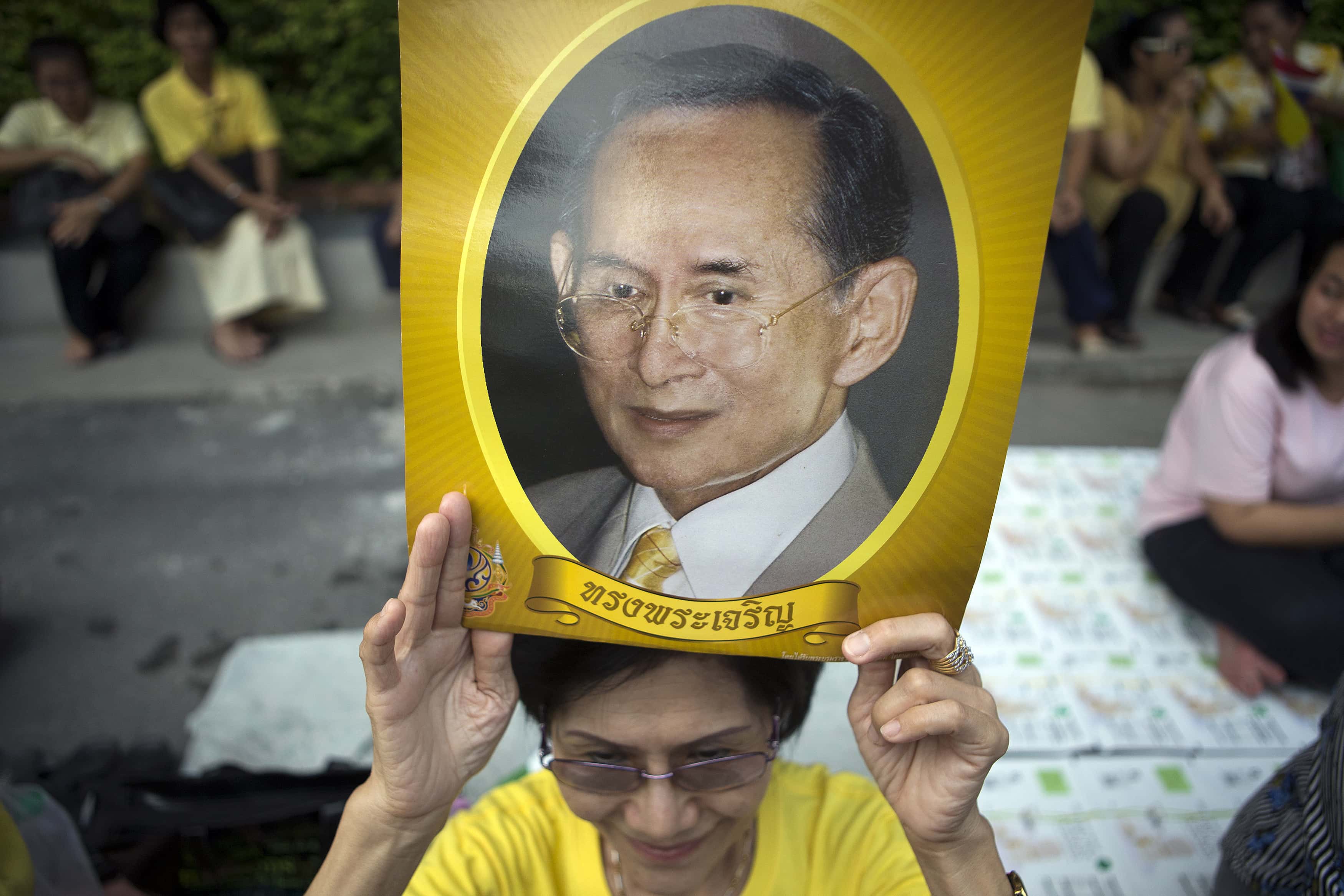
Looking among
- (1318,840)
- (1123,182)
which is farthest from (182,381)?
(1123,182)

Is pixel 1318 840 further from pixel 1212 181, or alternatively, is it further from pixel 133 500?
pixel 1212 181

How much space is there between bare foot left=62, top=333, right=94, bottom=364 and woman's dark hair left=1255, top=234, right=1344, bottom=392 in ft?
15.0

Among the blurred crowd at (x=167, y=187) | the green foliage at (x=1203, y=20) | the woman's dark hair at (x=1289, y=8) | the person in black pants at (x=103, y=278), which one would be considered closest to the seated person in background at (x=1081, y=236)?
the woman's dark hair at (x=1289, y=8)

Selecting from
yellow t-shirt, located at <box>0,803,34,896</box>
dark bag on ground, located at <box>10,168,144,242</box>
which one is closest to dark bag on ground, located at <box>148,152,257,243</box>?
dark bag on ground, located at <box>10,168,144,242</box>

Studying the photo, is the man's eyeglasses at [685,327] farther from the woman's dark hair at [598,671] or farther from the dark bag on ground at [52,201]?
the dark bag on ground at [52,201]

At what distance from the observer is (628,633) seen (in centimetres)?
82

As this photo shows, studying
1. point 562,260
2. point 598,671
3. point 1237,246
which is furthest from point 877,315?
point 1237,246

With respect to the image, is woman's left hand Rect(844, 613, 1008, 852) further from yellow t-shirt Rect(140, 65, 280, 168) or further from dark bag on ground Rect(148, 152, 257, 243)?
yellow t-shirt Rect(140, 65, 280, 168)

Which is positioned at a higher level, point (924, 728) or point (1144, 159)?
point (1144, 159)

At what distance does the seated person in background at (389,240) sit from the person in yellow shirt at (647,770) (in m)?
3.28

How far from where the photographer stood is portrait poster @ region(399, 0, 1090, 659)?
2.34 ft

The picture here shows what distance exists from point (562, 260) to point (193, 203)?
3.77 m

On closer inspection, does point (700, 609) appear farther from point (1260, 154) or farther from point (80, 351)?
point (1260, 154)

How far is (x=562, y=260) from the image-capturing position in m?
0.76
